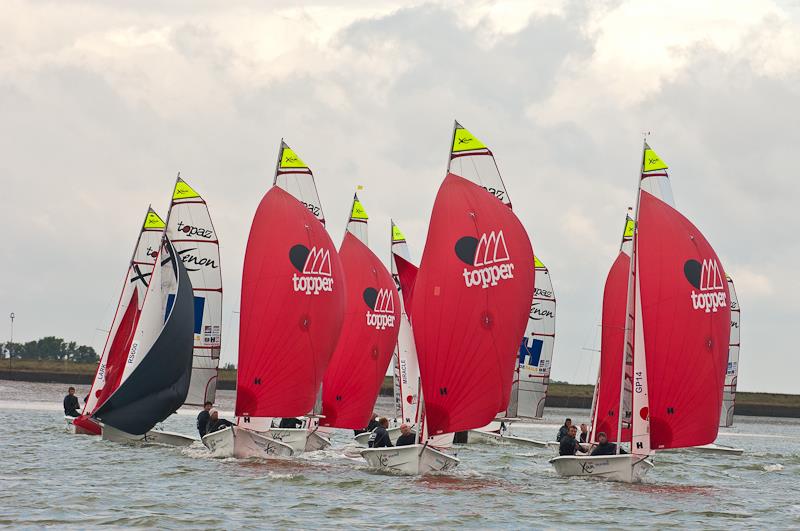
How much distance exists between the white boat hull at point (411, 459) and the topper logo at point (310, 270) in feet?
21.1

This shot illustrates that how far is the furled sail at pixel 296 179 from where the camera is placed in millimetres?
41844

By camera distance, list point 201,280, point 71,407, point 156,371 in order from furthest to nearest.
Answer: point 71,407 < point 201,280 < point 156,371

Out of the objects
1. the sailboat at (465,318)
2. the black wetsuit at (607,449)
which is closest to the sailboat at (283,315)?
the sailboat at (465,318)

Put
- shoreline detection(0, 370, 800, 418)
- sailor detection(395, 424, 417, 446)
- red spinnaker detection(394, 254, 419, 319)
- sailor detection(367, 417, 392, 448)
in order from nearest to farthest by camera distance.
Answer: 1. sailor detection(395, 424, 417, 446)
2. sailor detection(367, 417, 392, 448)
3. red spinnaker detection(394, 254, 419, 319)
4. shoreline detection(0, 370, 800, 418)

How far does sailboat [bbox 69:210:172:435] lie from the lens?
4384 centimetres

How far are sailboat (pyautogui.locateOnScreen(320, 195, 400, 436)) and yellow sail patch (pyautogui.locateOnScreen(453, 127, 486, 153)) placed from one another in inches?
416

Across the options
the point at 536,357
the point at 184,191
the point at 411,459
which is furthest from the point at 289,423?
the point at 536,357

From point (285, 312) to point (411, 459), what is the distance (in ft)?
23.6

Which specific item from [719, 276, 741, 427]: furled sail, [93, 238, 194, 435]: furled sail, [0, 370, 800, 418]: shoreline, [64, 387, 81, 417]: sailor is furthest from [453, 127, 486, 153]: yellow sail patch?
[0, 370, 800, 418]: shoreline

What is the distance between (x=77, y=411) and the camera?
160 feet

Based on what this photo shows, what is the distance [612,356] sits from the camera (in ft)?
135

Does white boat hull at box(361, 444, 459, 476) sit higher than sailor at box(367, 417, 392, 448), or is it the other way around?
sailor at box(367, 417, 392, 448)

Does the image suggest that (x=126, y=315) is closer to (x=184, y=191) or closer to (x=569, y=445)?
(x=184, y=191)

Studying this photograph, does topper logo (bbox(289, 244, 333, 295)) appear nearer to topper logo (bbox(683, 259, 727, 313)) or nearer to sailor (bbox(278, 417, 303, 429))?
sailor (bbox(278, 417, 303, 429))
